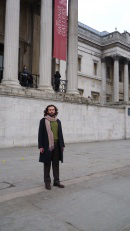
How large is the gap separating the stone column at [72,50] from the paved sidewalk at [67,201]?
12.1 m

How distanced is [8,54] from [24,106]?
141 inches

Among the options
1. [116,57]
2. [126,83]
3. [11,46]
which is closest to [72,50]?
[11,46]

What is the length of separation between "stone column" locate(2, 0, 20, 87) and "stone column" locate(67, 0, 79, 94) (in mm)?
5105

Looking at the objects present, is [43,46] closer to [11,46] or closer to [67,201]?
[11,46]

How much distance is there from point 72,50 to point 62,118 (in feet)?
21.3

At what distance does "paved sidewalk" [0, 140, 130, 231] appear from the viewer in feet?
11.6

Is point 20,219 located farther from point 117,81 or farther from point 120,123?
point 117,81

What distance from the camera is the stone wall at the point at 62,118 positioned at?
1281 cm

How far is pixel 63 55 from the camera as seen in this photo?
57.1 feet

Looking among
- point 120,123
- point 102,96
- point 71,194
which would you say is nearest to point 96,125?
point 120,123

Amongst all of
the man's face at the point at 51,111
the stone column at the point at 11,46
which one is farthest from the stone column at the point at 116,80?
the man's face at the point at 51,111

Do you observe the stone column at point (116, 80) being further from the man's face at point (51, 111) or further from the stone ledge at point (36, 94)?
the man's face at point (51, 111)

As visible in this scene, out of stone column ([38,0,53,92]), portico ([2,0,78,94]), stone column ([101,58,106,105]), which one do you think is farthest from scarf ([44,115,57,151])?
stone column ([101,58,106,105])

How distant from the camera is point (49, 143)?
5.36 metres
